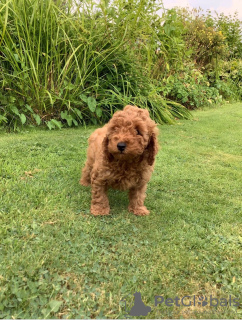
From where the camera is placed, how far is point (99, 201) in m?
2.87

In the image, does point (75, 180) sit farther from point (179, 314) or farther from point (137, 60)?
point (137, 60)

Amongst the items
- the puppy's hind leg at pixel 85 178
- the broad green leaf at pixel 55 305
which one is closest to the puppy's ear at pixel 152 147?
the puppy's hind leg at pixel 85 178

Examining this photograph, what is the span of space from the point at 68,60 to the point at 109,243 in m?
4.41

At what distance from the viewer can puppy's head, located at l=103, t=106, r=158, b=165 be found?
2482mm

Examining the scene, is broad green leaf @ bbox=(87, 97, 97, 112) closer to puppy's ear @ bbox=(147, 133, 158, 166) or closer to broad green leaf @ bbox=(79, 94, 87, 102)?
broad green leaf @ bbox=(79, 94, 87, 102)

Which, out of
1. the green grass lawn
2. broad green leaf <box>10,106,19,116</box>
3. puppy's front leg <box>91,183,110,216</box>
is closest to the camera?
the green grass lawn

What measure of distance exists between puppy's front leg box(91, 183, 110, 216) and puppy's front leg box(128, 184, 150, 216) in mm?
292

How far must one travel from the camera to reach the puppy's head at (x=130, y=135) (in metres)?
2.48

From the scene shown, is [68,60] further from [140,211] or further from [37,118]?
[140,211]

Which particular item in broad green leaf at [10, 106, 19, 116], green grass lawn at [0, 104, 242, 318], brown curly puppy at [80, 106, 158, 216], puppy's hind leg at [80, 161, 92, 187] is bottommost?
green grass lawn at [0, 104, 242, 318]

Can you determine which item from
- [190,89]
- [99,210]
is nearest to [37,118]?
[99,210]

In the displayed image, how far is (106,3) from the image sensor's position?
239 inches

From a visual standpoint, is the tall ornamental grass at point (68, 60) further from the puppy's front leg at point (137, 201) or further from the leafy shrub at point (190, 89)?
the puppy's front leg at point (137, 201)

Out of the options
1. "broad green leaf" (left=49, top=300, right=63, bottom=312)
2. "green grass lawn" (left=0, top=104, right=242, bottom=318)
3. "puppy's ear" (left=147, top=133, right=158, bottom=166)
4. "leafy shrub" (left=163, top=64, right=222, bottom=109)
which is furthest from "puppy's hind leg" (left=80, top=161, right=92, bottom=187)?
"leafy shrub" (left=163, top=64, right=222, bottom=109)
